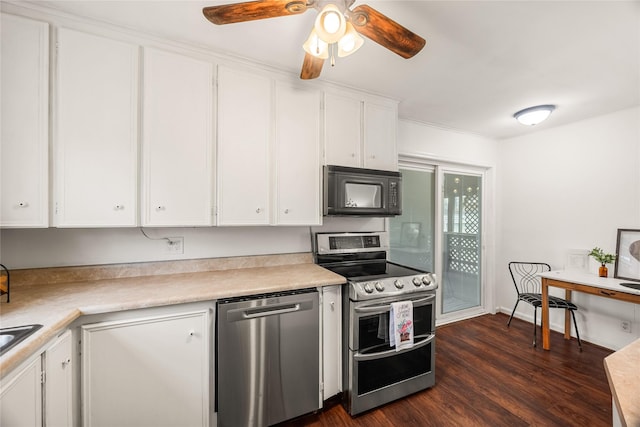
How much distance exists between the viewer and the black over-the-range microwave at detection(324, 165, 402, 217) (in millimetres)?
2096

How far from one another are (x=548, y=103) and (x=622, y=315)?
2268mm

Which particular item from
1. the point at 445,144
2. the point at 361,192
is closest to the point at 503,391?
the point at 361,192

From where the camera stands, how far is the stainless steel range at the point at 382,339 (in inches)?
69.8

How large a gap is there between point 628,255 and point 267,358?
3547 mm

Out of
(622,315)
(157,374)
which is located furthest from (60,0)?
(622,315)

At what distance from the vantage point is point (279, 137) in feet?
6.55

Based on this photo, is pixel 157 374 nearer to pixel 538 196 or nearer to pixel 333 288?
pixel 333 288

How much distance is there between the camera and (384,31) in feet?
4.00

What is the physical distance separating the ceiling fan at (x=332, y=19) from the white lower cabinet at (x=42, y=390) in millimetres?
1611

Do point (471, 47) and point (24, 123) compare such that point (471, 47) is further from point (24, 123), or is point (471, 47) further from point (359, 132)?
point (24, 123)

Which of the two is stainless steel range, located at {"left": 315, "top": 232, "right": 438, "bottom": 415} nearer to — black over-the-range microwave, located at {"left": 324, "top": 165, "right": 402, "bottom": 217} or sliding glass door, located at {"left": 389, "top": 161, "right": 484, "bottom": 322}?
black over-the-range microwave, located at {"left": 324, "top": 165, "right": 402, "bottom": 217}

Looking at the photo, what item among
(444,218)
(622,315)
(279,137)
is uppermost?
(279,137)

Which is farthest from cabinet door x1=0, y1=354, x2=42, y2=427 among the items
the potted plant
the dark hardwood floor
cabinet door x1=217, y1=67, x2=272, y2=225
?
the potted plant

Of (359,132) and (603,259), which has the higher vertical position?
(359,132)
